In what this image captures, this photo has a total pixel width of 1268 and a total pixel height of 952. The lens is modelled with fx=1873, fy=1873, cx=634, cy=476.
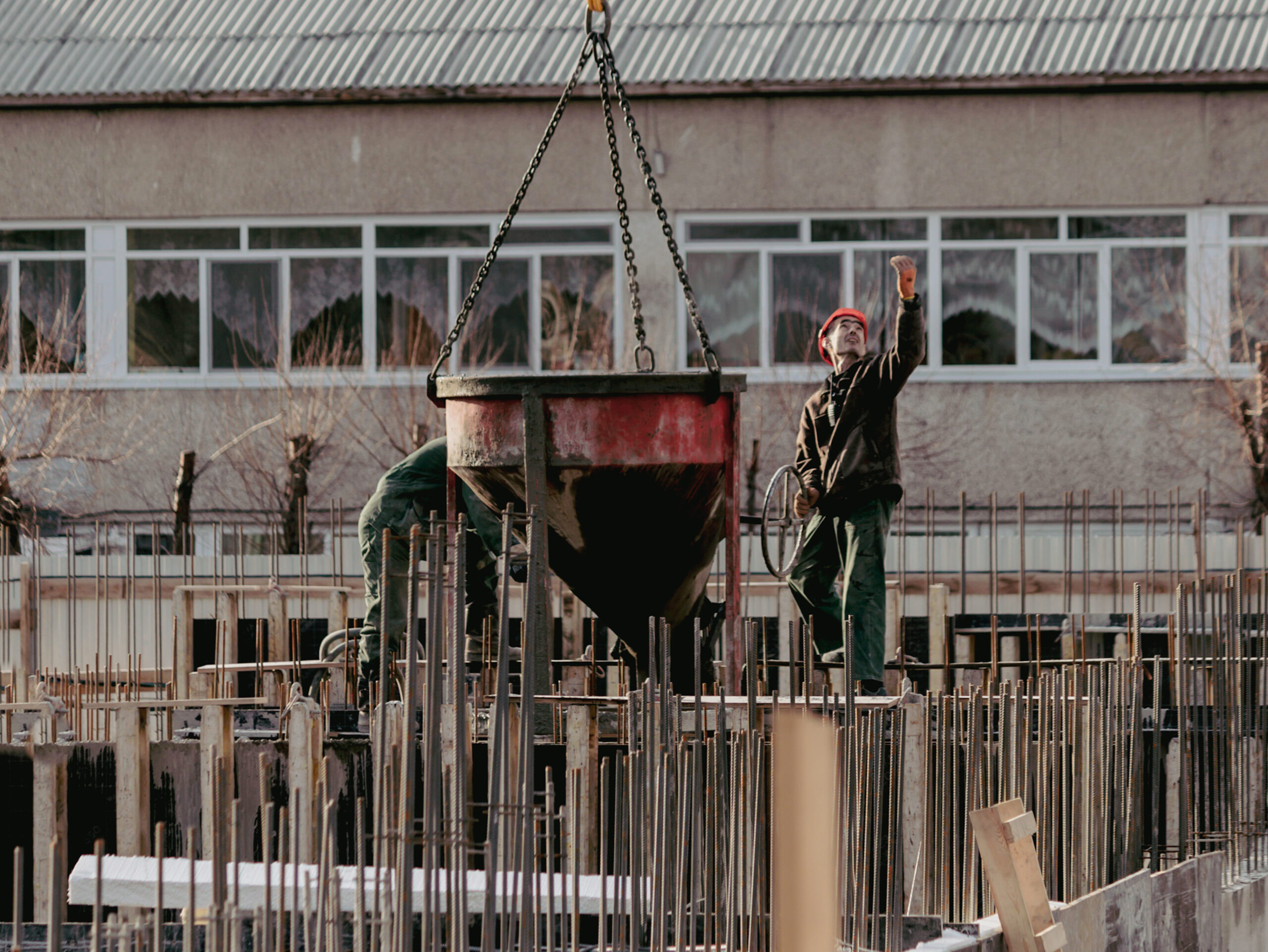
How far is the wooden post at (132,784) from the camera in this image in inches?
227

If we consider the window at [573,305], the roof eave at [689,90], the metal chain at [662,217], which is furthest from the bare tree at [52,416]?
the metal chain at [662,217]

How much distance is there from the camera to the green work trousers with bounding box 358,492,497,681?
26.3ft

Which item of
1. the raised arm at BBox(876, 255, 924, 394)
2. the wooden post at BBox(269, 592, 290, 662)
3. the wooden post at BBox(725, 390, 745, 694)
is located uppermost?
the raised arm at BBox(876, 255, 924, 394)

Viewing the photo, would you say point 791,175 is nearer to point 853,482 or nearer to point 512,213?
point 853,482

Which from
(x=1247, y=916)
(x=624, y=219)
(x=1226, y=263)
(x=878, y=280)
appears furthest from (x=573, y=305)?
(x=1247, y=916)

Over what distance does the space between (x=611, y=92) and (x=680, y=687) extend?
36.1 ft

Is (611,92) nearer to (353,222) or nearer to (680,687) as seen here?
(353,222)

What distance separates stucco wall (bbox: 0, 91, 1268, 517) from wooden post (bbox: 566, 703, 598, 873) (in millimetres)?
10436

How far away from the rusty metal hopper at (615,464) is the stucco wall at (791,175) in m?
9.62

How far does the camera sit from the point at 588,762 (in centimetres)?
566

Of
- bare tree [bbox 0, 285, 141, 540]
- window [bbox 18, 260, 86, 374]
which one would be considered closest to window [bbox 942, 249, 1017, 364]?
bare tree [bbox 0, 285, 141, 540]

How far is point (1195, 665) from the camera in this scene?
647 cm

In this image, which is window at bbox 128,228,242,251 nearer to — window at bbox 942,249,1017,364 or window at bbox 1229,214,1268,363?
window at bbox 942,249,1017,364

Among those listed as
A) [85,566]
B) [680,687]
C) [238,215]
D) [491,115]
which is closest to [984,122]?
[491,115]
